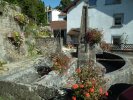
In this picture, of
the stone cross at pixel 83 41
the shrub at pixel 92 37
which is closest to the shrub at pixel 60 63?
the stone cross at pixel 83 41

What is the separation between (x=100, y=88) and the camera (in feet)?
19.5

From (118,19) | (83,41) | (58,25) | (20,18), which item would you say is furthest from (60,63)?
(58,25)

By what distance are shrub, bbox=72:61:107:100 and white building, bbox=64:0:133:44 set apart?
2469 cm

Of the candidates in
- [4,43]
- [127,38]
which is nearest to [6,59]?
[4,43]

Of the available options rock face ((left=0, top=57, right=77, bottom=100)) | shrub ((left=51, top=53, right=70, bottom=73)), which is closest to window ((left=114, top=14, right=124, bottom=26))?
shrub ((left=51, top=53, right=70, bottom=73))

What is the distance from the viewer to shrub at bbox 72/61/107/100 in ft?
19.0

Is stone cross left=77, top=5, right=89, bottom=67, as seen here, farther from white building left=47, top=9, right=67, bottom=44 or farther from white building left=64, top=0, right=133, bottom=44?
white building left=47, top=9, right=67, bottom=44

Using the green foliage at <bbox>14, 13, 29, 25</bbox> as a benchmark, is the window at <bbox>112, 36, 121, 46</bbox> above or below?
below

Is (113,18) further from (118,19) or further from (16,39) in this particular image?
(16,39)

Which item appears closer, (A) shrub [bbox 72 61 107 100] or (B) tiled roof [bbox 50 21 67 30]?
(A) shrub [bbox 72 61 107 100]

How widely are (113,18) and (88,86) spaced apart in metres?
26.5

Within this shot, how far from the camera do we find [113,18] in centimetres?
3148

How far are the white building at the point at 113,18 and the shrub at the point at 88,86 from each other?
2469 cm

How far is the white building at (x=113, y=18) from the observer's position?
30234 mm
